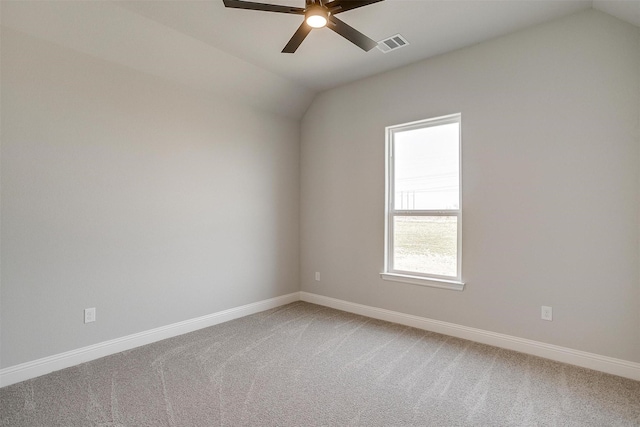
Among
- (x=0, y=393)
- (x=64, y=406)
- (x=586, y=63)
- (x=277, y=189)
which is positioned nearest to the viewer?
(x=64, y=406)

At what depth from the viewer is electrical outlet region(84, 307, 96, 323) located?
280 cm

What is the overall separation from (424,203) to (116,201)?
10.1ft

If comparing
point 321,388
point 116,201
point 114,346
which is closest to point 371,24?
point 116,201

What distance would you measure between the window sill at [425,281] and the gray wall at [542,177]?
0.20 feet

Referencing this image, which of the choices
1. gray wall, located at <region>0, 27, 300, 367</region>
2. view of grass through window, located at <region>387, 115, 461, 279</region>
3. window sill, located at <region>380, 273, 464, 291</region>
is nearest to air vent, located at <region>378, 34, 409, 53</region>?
view of grass through window, located at <region>387, 115, 461, 279</region>

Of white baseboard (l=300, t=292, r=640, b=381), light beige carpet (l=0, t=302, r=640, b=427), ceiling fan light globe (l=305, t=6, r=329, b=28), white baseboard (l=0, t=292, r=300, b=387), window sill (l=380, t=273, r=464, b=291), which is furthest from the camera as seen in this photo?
window sill (l=380, t=273, r=464, b=291)

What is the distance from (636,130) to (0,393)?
4.94 meters

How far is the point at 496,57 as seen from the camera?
3.12 m

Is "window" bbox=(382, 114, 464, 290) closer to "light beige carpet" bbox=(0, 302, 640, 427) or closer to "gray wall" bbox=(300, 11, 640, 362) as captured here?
"gray wall" bbox=(300, 11, 640, 362)

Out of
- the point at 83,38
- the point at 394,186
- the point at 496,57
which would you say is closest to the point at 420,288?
the point at 394,186

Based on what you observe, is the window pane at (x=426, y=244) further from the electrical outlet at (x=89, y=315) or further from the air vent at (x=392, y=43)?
the electrical outlet at (x=89, y=315)

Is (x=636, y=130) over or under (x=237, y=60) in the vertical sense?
under

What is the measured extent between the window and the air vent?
82cm

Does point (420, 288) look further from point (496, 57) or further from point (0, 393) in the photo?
point (0, 393)
